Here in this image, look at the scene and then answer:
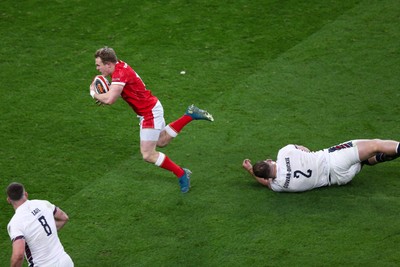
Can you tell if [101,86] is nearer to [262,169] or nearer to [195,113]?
[195,113]

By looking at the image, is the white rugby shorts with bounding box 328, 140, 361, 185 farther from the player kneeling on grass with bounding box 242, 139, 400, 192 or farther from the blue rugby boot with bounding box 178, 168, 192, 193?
the blue rugby boot with bounding box 178, 168, 192, 193

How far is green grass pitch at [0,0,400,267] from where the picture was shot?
8.20m

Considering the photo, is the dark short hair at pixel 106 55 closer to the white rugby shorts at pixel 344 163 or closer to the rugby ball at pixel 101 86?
the rugby ball at pixel 101 86

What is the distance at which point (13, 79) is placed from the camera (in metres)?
11.7

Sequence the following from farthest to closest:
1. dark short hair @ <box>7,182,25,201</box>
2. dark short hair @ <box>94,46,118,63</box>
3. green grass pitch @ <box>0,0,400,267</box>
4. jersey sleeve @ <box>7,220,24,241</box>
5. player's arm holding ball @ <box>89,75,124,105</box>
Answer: dark short hair @ <box>94,46,118,63</box>, player's arm holding ball @ <box>89,75,124,105</box>, green grass pitch @ <box>0,0,400,267</box>, dark short hair @ <box>7,182,25,201</box>, jersey sleeve @ <box>7,220,24,241</box>

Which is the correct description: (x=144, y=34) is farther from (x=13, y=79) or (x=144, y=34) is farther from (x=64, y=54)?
(x=13, y=79)

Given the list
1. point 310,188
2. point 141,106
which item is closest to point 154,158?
point 141,106

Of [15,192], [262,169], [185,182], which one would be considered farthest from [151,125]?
[15,192]

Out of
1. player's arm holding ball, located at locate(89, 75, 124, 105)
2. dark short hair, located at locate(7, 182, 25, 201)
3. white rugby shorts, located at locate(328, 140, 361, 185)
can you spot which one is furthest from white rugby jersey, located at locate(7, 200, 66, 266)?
Result: white rugby shorts, located at locate(328, 140, 361, 185)

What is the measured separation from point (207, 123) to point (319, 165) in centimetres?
227

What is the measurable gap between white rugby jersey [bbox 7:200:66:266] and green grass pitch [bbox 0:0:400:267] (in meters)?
1.10

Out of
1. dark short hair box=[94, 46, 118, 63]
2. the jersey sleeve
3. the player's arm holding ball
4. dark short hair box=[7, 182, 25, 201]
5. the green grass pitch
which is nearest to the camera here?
the jersey sleeve

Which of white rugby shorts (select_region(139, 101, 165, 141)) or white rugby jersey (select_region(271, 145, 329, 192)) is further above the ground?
white rugby shorts (select_region(139, 101, 165, 141))

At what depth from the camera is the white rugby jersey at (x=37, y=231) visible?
6773mm
